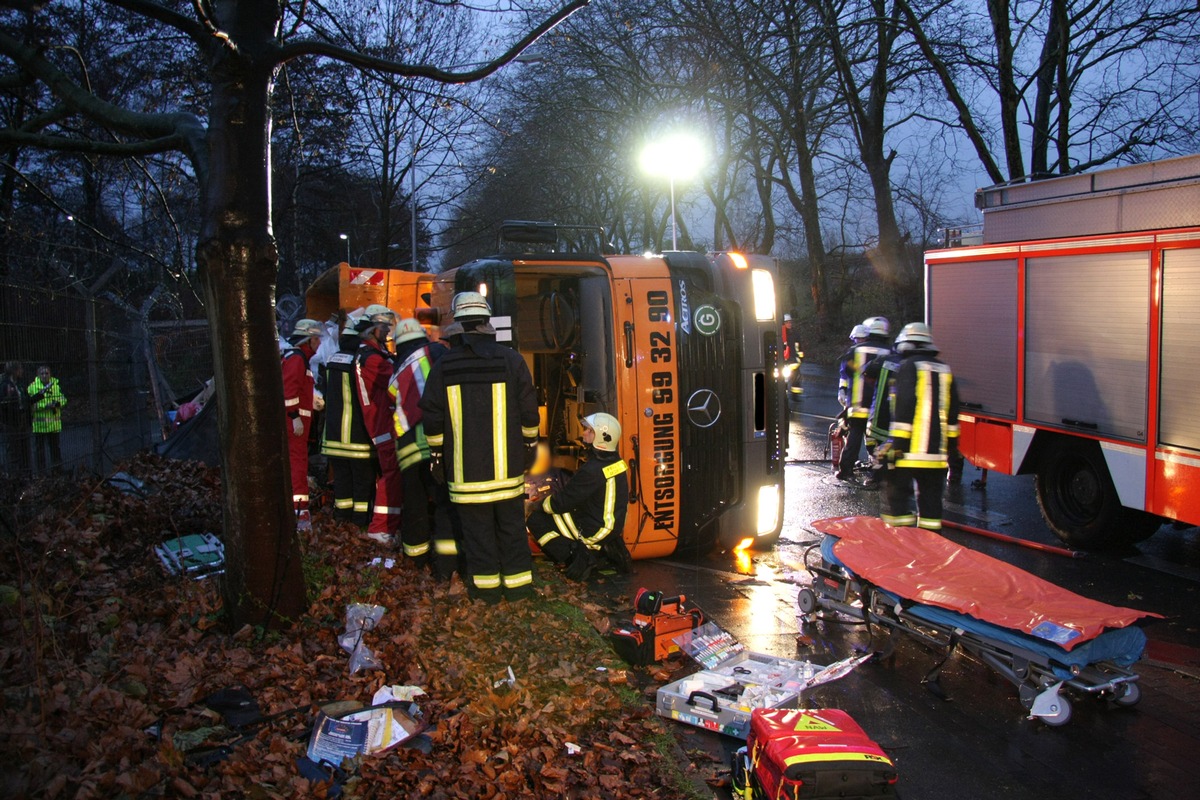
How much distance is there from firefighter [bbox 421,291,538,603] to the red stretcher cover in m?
2.04

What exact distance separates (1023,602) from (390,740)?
334cm

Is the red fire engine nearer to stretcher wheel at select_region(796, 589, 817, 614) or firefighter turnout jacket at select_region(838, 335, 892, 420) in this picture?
firefighter turnout jacket at select_region(838, 335, 892, 420)

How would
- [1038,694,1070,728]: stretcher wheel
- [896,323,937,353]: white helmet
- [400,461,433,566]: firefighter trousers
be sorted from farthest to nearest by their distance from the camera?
[896,323,937,353]: white helmet
[400,461,433,566]: firefighter trousers
[1038,694,1070,728]: stretcher wheel

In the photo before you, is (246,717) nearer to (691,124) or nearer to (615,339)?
(615,339)

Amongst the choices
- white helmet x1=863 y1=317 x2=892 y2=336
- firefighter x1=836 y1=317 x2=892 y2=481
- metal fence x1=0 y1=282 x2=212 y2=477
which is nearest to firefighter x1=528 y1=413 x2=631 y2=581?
metal fence x1=0 y1=282 x2=212 y2=477

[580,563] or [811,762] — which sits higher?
[811,762]

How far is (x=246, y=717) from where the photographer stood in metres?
3.77

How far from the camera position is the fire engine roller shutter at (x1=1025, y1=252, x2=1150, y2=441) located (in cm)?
723

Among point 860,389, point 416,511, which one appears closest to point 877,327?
point 860,389

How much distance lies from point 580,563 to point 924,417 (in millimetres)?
2909

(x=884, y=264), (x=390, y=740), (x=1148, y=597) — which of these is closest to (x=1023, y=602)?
(x=1148, y=597)

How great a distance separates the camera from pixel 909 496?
7.04 m

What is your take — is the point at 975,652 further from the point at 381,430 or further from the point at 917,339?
the point at 381,430

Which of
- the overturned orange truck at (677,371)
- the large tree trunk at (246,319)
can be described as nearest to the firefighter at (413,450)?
the overturned orange truck at (677,371)
